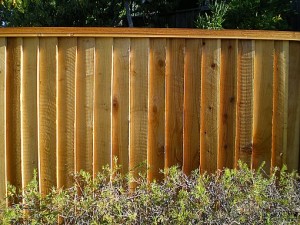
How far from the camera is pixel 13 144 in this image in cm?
324

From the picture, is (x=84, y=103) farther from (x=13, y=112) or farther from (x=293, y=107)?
(x=293, y=107)

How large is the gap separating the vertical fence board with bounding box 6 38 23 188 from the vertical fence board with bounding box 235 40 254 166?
1558 millimetres

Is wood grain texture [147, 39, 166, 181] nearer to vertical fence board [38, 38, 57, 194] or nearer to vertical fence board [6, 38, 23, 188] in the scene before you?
vertical fence board [38, 38, 57, 194]

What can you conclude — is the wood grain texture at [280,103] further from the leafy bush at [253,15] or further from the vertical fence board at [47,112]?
the leafy bush at [253,15]

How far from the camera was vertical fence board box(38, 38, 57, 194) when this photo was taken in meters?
3.21

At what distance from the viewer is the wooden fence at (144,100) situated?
322 cm

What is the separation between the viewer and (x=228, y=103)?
11.2 feet

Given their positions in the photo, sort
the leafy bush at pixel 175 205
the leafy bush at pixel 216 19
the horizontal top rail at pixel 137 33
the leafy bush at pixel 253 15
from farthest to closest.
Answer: the leafy bush at pixel 216 19 < the leafy bush at pixel 253 15 < the horizontal top rail at pixel 137 33 < the leafy bush at pixel 175 205

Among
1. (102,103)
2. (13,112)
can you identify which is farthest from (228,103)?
(13,112)

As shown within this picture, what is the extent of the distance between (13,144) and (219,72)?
1.54m

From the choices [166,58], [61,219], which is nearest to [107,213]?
[61,219]

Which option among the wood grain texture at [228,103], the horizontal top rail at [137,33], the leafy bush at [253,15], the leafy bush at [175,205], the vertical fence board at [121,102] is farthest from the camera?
the leafy bush at [253,15]

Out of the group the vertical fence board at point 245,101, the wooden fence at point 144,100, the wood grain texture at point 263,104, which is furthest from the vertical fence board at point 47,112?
the wood grain texture at point 263,104

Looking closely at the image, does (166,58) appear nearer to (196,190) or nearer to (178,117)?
(178,117)
